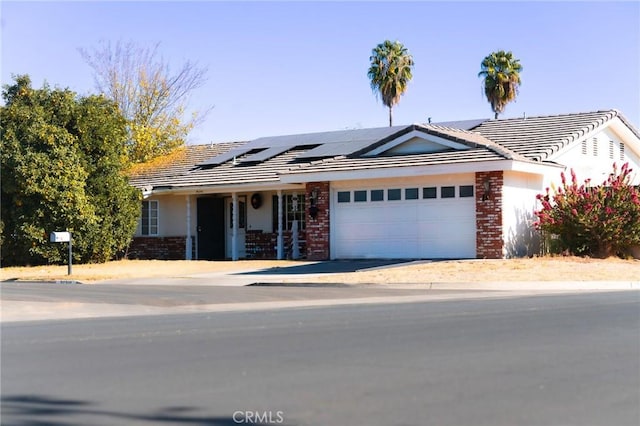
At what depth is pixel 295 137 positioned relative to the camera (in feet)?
120

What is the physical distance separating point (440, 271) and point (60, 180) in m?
14.0

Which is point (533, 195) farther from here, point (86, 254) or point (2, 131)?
point (2, 131)

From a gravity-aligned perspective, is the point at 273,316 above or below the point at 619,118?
below

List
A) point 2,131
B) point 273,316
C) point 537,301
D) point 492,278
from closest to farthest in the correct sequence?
point 273,316
point 537,301
point 492,278
point 2,131

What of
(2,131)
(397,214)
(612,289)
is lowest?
(612,289)

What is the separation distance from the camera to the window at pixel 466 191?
84.7 feet

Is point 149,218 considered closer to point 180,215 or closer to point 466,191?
point 180,215

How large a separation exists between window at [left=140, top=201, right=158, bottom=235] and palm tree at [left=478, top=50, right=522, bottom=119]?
26.0m

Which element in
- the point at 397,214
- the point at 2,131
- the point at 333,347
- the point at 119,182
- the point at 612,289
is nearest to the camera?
the point at 333,347

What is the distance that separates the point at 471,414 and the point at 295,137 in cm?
3015

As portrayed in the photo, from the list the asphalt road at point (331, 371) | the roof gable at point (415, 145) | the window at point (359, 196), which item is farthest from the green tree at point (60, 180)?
the asphalt road at point (331, 371)

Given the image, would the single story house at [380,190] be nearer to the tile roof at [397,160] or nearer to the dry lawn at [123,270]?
the tile roof at [397,160]

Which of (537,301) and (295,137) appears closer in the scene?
(537,301)

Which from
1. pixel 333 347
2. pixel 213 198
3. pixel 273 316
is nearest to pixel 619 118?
pixel 213 198
